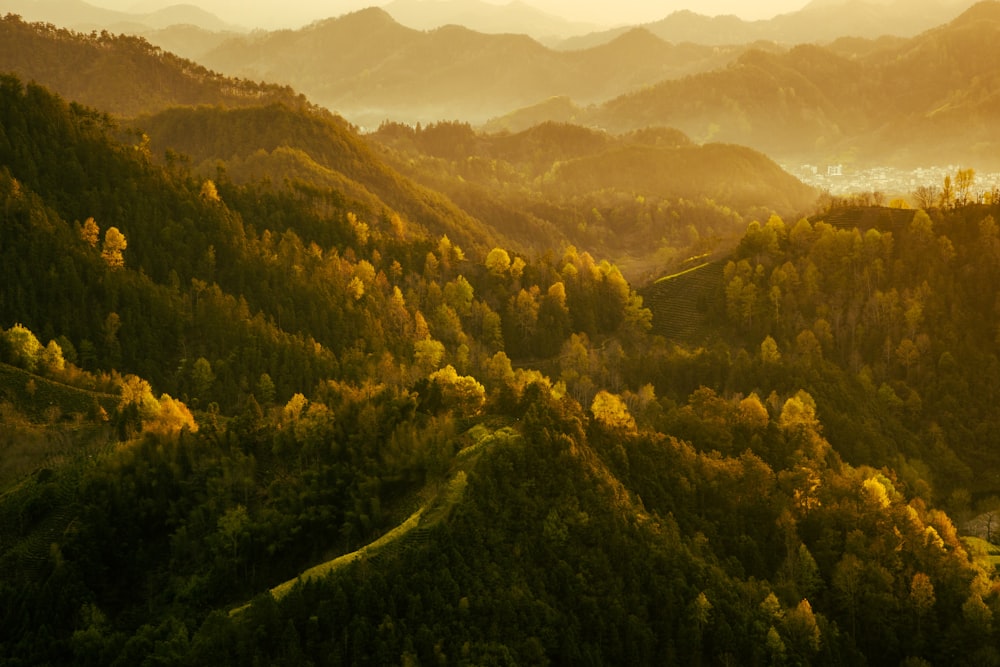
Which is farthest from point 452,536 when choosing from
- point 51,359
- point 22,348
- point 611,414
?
point 22,348

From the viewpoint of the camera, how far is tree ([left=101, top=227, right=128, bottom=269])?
18257 centimetres

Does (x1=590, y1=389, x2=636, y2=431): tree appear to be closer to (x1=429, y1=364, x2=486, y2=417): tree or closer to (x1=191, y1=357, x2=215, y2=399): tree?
(x1=429, y1=364, x2=486, y2=417): tree

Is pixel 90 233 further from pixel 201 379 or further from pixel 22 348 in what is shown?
pixel 22 348

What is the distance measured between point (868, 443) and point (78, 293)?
14435cm

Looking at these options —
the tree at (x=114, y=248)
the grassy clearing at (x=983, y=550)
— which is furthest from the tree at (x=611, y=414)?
the tree at (x=114, y=248)

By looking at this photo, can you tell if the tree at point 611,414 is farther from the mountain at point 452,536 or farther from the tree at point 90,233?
the tree at point 90,233

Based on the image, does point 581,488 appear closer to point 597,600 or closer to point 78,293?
point 597,600

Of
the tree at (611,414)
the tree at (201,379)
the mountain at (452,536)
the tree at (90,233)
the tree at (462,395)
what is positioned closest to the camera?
the mountain at (452,536)

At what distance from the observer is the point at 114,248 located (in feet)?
606

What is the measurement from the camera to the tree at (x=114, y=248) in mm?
182575

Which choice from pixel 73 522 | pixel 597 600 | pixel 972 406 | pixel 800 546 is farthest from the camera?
pixel 972 406

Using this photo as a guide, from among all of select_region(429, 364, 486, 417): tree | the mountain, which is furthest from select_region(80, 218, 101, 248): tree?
select_region(429, 364, 486, 417): tree

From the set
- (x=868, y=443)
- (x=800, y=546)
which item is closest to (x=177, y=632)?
(x=800, y=546)

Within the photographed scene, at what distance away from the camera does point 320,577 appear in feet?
274
